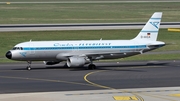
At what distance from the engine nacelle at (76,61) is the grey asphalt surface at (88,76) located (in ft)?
2.69

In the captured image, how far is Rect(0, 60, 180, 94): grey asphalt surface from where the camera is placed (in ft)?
158

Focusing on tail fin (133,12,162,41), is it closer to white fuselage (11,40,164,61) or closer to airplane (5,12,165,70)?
airplane (5,12,165,70)

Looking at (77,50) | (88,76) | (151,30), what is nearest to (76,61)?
(77,50)

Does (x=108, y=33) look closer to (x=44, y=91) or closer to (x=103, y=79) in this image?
(x=103, y=79)

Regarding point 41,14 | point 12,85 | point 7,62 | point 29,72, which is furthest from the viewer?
point 41,14

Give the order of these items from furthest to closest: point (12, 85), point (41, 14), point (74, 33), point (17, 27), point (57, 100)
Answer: point (41, 14) → point (17, 27) → point (74, 33) → point (12, 85) → point (57, 100)

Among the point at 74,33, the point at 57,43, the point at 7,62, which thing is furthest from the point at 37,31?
the point at 57,43

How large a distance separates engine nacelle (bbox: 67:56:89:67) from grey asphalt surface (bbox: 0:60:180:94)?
2.69 feet

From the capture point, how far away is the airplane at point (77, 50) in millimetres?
60062

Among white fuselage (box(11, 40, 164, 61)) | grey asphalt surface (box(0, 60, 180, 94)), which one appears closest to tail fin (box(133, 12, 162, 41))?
white fuselage (box(11, 40, 164, 61))

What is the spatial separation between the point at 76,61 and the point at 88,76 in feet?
16.1

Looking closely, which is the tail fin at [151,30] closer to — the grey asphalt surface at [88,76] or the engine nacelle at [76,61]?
the grey asphalt surface at [88,76]

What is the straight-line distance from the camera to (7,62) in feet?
226

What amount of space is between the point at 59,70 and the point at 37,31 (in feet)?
133
